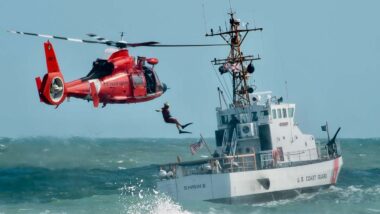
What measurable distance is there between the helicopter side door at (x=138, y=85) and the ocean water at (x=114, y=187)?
44.3 feet

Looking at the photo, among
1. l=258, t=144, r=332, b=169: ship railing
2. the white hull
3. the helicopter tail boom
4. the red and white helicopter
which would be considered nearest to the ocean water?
the white hull

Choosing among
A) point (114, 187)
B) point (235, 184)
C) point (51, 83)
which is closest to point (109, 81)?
point (51, 83)

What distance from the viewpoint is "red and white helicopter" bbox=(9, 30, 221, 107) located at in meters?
25.2

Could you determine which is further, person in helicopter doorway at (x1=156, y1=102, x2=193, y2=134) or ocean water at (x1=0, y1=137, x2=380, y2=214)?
ocean water at (x1=0, y1=137, x2=380, y2=214)

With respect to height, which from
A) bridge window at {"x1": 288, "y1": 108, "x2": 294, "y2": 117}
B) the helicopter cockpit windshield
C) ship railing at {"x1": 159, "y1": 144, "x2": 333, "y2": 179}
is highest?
the helicopter cockpit windshield

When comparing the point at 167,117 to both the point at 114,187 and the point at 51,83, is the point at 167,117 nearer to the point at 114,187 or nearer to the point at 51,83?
the point at 51,83

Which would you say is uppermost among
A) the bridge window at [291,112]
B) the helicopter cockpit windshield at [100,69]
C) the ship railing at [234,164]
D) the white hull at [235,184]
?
the helicopter cockpit windshield at [100,69]

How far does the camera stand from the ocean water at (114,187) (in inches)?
1697

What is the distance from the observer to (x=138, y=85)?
94.7ft

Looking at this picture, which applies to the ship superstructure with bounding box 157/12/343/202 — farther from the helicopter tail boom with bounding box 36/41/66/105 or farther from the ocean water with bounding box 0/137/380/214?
the helicopter tail boom with bounding box 36/41/66/105

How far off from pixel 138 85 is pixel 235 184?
555 inches

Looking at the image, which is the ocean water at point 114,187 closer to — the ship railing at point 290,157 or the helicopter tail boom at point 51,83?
the ship railing at point 290,157

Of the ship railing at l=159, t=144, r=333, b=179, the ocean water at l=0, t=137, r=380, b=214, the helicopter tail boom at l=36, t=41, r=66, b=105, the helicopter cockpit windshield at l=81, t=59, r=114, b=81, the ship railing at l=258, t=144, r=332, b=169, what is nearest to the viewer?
the helicopter tail boom at l=36, t=41, r=66, b=105

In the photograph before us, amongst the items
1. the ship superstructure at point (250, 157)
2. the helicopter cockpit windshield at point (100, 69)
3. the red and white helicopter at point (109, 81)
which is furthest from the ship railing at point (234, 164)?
the helicopter cockpit windshield at point (100, 69)
